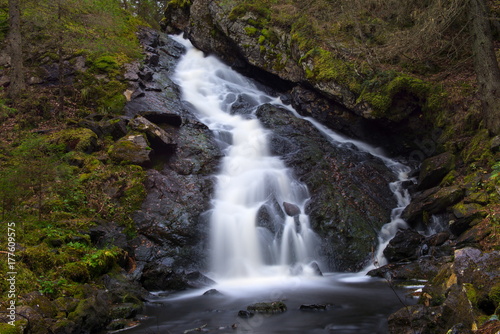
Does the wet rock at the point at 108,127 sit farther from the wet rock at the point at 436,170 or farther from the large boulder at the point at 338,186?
the wet rock at the point at 436,170

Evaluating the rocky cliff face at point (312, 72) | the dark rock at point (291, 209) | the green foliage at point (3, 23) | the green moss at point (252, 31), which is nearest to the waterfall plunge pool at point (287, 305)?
the dark rock at point (291, 209)

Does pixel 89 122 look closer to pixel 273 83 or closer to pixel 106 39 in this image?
pixel 106 39

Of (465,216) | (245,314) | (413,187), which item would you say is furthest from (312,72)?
(245,314)

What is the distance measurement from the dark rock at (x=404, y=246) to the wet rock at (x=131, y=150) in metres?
7.21

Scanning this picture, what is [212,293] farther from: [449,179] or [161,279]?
[449,179]

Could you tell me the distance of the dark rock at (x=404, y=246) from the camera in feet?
28.2

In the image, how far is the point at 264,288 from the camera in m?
7.97

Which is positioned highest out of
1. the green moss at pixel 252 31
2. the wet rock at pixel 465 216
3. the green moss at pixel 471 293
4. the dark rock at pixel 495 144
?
the green moss at pixel 252 31

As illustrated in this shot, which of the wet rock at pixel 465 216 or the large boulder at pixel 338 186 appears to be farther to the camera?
the large boulder at pixel 338 186

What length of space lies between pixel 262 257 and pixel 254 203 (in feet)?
6.58

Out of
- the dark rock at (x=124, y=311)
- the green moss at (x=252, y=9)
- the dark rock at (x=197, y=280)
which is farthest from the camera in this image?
the green moss at (x=252, y=9)

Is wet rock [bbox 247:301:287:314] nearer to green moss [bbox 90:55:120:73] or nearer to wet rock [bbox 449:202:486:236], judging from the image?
wet rock [bbox 449:202:486:236]

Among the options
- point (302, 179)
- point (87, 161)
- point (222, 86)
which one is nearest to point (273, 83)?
point (222, 86)

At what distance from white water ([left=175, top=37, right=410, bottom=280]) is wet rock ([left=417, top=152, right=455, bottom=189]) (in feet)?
2.54
